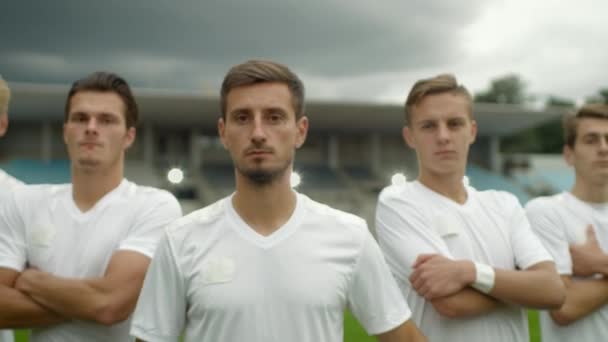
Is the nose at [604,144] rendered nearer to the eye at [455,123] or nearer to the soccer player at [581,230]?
the soccer player at [581,230]

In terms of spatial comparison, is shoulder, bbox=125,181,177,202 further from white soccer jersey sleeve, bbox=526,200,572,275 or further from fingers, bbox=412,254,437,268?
white soccer jersey sleeve, bbox=526,200,572,275

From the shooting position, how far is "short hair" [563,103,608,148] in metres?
3.68

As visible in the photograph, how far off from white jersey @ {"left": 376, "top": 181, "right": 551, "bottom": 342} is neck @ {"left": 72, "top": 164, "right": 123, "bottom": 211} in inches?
58.7

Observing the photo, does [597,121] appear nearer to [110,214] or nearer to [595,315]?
[595,315]

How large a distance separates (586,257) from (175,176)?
94.9ft

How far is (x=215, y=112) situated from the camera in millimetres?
30219

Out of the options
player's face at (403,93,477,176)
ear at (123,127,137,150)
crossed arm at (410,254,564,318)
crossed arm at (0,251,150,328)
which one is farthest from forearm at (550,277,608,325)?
ear at (123,127,137,150)

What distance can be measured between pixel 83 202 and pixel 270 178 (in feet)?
3.89

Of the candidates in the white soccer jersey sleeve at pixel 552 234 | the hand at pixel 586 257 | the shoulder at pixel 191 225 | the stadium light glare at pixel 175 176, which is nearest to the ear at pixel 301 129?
the shoulder at pixel 191 225

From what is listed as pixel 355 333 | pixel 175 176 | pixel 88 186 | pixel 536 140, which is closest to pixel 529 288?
pixel 88 186

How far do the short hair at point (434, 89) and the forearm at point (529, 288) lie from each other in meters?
0.90

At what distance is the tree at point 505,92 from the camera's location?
226ft

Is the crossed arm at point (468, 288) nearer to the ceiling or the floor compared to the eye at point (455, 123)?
nearer to the floor


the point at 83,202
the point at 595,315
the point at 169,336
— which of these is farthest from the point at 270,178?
the point at 595,315
